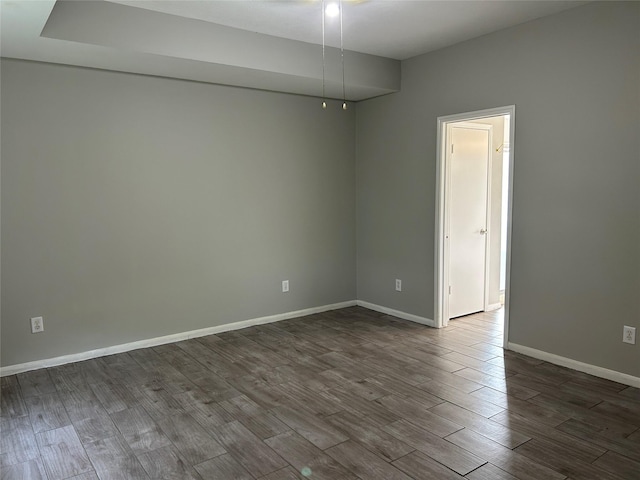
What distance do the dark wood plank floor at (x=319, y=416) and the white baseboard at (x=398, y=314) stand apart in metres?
0.54

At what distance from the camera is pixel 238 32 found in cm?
380

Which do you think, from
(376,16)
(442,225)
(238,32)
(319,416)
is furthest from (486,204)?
(319,416)

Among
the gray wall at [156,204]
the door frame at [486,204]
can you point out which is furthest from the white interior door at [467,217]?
the gray wall at [156,204]

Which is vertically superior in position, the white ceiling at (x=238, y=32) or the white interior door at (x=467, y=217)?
the white ceiling at (x=238, y=32)

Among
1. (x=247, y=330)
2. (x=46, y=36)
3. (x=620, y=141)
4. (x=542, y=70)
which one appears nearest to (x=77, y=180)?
(x=46, y=36)

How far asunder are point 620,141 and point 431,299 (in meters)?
2.20

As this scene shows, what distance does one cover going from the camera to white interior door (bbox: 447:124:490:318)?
479 centimetres

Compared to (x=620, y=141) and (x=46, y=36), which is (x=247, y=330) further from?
(x=620, y=141)

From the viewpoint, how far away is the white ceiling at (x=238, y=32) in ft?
10.3

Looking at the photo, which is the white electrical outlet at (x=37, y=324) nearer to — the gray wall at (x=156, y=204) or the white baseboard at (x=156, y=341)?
the gray wall at (x=156, y=204)

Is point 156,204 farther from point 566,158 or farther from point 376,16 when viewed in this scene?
→ point 566,158

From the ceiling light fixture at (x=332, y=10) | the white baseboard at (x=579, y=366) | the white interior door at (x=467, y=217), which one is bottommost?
the white baseboard at (x=579, y=366)

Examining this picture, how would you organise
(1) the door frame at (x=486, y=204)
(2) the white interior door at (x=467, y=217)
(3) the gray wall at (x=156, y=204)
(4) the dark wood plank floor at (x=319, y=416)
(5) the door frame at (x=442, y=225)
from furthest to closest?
(2) the white interior door at (x=467, y=217), (1) the door frame at (x=486, y=204), (5) the door frame at (x=442, y=225), (3) the gray wall at (x=156, y=204), (4) the dark wood plank floor at (x=319, y=416)

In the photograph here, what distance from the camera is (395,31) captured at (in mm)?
3912
